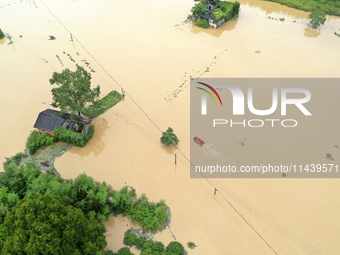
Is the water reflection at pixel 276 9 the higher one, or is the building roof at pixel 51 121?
the water reflection at pixel 276 9

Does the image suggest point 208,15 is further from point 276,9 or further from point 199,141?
point 199,141

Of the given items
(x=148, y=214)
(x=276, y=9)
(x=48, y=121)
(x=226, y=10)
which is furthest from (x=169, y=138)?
(x=276, y=9)

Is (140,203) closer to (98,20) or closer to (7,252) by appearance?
(7,252)

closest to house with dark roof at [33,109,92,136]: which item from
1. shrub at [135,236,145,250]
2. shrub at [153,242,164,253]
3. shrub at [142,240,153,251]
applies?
shrub at [135,236,145,250]

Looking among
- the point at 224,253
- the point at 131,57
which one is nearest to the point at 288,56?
the point at 131,57

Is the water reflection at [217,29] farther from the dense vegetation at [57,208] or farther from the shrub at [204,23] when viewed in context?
the dense vegetation at [57,208]

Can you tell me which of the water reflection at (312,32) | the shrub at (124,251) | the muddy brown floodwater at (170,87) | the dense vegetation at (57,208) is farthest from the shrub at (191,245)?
the water reflection at (312,32)

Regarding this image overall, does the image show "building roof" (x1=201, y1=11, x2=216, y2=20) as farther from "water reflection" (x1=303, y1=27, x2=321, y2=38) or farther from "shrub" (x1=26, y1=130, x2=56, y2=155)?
"shrub" (x1=26, y1=130, x2=56, y2=155)
